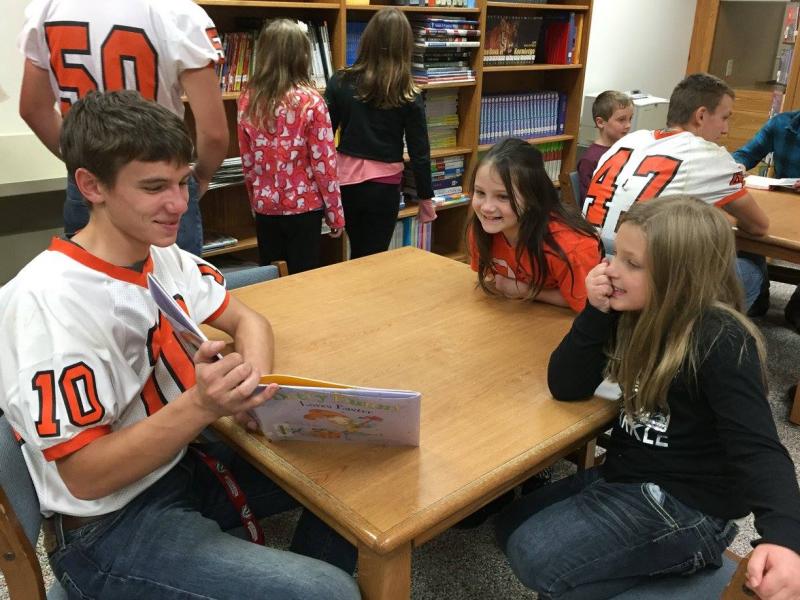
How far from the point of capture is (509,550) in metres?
1.21

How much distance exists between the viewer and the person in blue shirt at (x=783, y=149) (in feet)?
10.9

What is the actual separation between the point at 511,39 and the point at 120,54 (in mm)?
2812

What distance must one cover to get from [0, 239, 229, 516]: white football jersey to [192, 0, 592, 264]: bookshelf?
1.99 meters

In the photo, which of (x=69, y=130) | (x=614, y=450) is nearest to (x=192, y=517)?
(x=69, y=130)

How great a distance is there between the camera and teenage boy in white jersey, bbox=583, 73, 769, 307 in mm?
2283

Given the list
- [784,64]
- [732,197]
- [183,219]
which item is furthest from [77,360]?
[784,64]

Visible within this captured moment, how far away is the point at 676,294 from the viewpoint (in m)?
1.13

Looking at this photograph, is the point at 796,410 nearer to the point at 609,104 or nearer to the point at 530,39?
the point at 609,104

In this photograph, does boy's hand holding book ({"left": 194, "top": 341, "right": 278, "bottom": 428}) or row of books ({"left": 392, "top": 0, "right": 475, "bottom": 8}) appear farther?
row of books ({"left": 392, "top": 0, "right": 475, "bottom": 8})

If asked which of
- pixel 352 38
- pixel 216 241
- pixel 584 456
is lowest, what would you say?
pixel 584 456

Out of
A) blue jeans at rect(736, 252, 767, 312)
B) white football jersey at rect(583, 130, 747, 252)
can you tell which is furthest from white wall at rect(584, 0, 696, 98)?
white football jersey at rect(583, 130, 747, 252)

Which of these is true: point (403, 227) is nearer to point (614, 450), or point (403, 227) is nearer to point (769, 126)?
point (769, 126)

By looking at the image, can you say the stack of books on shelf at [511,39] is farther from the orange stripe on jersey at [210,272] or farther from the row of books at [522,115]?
the orange stripe on jersey at [210,272]

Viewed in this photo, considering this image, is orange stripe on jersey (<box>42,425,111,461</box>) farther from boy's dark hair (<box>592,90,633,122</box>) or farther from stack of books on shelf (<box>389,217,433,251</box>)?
boy's dark hair (<box>592,90,633,122</box>)
